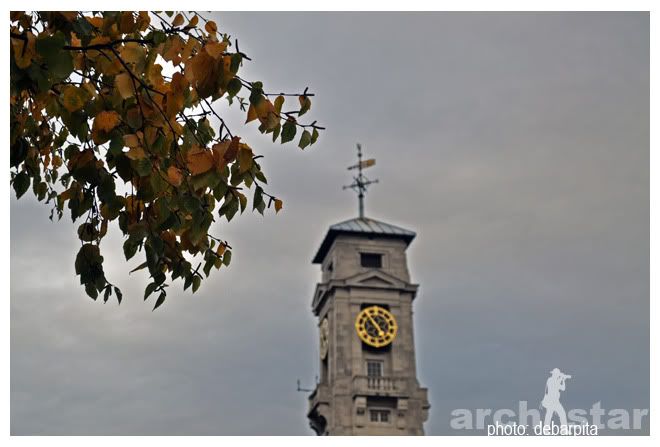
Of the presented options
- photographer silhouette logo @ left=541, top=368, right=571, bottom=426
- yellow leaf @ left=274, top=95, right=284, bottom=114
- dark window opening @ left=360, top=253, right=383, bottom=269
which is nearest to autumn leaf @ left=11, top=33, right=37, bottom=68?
yellow leaf @ left=274, top=95, right=284, bottom=114

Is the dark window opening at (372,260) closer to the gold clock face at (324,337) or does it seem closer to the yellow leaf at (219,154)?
the gold clock face at (324,337)

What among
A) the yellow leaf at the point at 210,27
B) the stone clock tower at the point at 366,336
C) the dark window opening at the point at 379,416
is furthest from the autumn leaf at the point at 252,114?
the dark window opening at the point at 379,416

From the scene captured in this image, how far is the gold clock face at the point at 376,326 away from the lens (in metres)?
75.1

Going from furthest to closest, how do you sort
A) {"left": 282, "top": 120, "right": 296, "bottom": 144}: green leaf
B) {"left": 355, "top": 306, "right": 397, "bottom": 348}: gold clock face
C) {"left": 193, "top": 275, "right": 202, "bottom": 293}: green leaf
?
1. {"left": 355, "top": 306, "right": 397, "bottom": 348}: gold clock face
2. {"left": 193, "top": 275, "right": 202, "bottom": 293}: green leaf
3. {"left": 282, "top": 120, "right": 296, "bottom": 144}: green leaf

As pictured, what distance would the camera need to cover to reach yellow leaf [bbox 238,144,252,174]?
9117mm

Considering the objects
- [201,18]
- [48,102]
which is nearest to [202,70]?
[48,102]

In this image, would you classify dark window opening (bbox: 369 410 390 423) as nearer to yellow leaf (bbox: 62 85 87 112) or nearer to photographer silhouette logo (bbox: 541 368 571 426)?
photographer silhouette logo (bbox: 541 368 571 426)

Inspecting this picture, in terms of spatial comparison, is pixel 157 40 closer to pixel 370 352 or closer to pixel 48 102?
pixel 48 102

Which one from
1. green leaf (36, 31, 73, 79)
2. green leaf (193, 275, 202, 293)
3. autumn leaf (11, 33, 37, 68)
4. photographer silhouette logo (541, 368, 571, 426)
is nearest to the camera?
green leaf (36, 31, 73, 79)

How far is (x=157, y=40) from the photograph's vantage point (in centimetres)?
916

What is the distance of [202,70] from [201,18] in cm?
394

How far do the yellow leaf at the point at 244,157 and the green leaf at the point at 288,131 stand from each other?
0.67 metres

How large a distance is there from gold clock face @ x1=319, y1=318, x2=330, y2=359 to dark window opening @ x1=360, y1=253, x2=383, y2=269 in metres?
6.23
